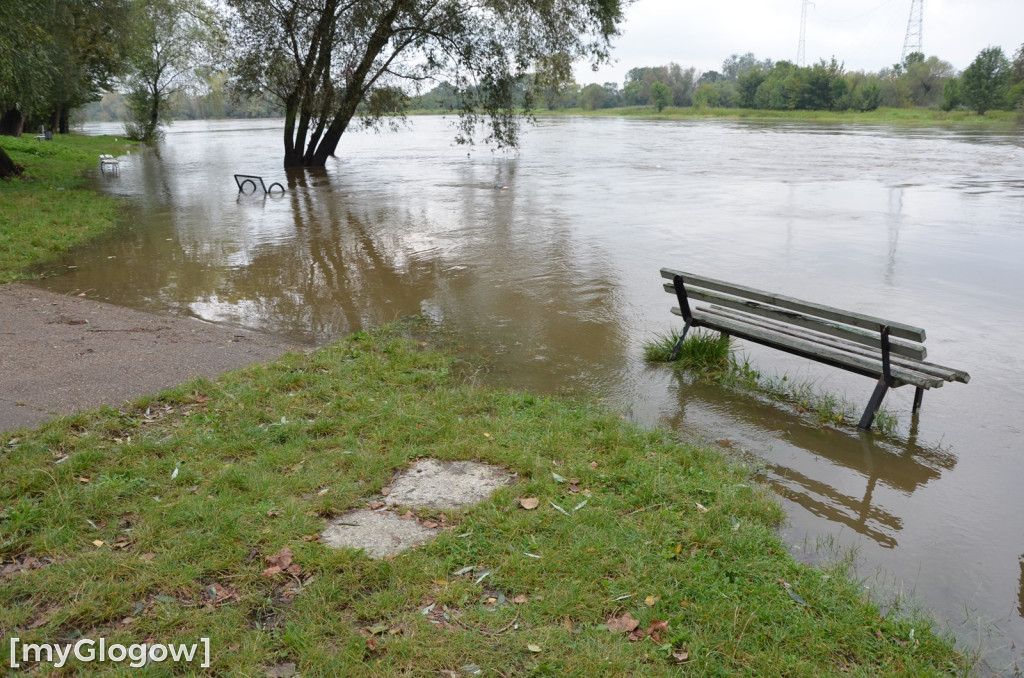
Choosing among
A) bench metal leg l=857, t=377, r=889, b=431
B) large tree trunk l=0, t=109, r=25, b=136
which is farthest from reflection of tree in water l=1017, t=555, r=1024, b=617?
large tree trunk l=0, t=109, r=25, b=136

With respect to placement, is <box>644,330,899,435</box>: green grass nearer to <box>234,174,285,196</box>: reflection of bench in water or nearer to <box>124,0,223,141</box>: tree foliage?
<box>234,174,285,196</box>: reflection of bench in water

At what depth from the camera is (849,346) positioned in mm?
6598

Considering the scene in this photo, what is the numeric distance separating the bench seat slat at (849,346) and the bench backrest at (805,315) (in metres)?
0.04

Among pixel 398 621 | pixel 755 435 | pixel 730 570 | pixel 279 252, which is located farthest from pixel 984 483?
pixel 279 252

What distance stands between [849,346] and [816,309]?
70 centimetres

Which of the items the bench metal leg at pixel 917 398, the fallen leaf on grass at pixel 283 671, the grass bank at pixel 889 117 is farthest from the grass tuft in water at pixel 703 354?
the grass bank at pixel 889 117

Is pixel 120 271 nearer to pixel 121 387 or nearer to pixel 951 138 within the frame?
pixel 121 387

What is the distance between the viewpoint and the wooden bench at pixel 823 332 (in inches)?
225

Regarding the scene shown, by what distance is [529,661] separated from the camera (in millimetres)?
3121

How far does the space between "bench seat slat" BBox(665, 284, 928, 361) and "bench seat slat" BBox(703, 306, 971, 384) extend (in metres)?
0.17

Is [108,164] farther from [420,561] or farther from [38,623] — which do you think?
[420,561]

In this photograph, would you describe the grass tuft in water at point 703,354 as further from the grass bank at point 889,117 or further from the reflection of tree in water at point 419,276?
the grass bank at point 889,117

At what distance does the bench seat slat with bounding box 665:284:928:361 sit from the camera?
5719 mm

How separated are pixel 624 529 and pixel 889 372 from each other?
313cm
